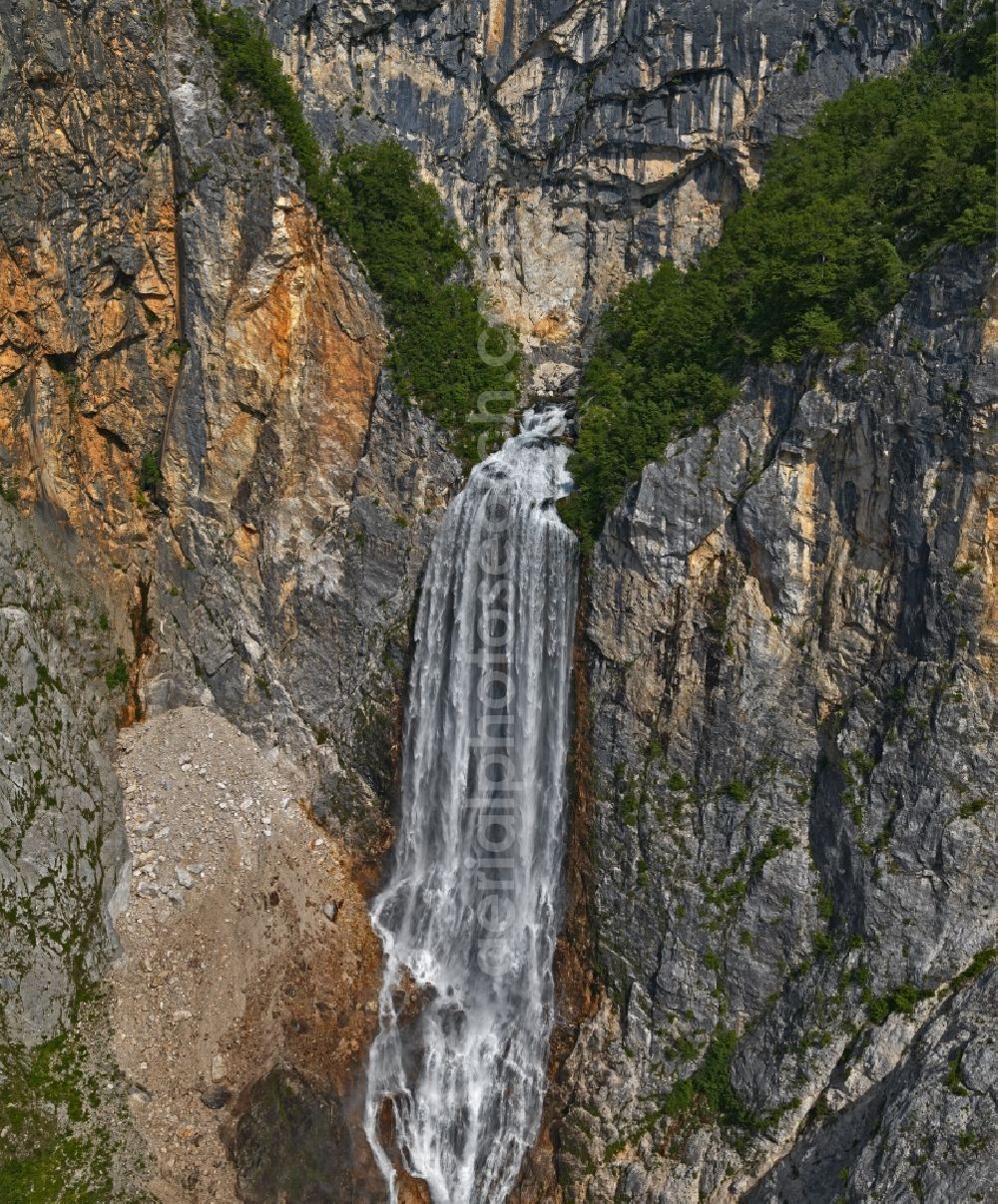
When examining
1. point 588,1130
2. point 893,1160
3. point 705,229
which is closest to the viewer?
point 893,1160

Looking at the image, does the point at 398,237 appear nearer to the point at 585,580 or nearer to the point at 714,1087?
the point at 585,580

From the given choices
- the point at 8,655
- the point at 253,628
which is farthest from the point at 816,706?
the point at 8,655

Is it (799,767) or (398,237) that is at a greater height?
(398,237)

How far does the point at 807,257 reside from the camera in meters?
21.8

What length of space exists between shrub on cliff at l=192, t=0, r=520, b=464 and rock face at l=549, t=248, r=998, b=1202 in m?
7.04

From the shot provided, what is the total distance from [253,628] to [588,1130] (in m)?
14.2

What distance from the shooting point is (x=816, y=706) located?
846 inches

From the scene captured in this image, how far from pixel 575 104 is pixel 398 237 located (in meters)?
6.71

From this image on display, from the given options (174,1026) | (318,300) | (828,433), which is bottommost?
(174,1026)

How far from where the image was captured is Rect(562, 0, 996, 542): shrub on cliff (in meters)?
20.4

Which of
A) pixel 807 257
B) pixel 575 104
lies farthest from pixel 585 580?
pixel 575 104

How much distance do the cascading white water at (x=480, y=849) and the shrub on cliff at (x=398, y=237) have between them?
2.78 m

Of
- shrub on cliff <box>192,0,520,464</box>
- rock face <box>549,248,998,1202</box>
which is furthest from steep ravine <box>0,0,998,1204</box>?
shrub on cliff <box>192,0,520,464</box>

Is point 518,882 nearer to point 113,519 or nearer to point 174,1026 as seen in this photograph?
point 174,1026
